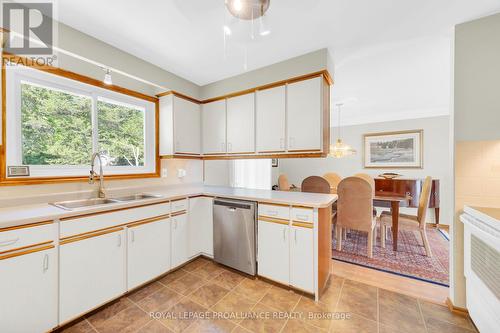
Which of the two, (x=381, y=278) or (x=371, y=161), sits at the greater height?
(x=371, y=161)

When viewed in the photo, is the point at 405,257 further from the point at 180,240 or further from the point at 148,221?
the point at 148,221

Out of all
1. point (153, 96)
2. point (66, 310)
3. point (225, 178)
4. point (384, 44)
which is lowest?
point (66, 310)

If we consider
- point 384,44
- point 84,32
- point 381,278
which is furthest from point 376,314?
point 84,32

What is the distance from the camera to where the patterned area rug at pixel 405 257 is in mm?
2291

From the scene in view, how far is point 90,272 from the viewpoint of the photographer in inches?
61.4

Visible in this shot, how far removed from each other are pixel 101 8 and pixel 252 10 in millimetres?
1230

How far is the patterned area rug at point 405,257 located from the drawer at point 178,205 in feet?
6.99

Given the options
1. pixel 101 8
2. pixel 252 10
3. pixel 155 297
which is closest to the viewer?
pixel 252 10

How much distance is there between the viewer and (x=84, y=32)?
6.14 feet

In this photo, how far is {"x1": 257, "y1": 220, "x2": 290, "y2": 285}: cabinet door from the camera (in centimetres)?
192

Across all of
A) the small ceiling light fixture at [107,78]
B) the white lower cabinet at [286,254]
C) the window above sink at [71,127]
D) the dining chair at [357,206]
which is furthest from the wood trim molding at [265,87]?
the white lower cabinet at [286,254]

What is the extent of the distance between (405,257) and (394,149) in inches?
110

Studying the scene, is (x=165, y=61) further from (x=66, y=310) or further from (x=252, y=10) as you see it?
(x=66, y=310)

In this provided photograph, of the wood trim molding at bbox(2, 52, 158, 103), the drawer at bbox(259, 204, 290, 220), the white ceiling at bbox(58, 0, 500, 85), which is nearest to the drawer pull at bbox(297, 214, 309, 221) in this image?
the drawer at bbox(259, 204, 290, 220)
